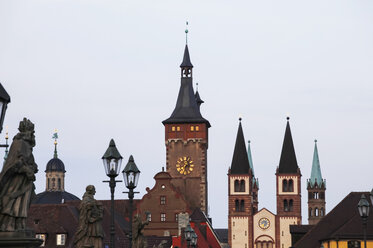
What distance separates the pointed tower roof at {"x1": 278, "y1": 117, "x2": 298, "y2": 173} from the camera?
166 m

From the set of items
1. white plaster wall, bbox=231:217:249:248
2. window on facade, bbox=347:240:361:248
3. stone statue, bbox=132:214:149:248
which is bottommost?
stone statue, bbox=132:214:149:248

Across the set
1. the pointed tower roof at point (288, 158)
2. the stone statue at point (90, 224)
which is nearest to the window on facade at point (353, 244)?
the stone statue at point (90, 224)

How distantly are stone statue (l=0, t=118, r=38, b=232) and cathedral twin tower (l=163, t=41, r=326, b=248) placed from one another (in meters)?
127

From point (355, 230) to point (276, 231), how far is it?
82932 mm

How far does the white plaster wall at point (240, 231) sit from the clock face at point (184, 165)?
1058 inches

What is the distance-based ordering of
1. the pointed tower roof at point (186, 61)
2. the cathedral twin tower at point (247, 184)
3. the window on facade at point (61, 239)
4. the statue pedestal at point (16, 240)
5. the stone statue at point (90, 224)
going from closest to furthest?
the statue pedestal at point (16, 240) < the stone statue at point (90, 224) < the window on facade at point (61, 239) < the cathedral twin tower at point (247, 184) < the pointed tower roof at point (186, 61)

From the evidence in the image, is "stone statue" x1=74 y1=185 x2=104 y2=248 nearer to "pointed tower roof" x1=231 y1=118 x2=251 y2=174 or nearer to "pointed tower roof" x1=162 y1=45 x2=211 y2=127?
"pointed tower roof" x1=162 y1=45 x2=211 y2=127

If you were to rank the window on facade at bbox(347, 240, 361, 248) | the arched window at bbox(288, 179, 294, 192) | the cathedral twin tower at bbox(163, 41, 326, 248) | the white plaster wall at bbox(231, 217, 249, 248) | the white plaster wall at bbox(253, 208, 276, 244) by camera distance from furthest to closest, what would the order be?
the arched window at bbox(288, 179, 294, 192) < the white plaster wall at bbox(253, 208, 276, 244) < the white plaster wall at bbox(231, 217, 249, 248) < the cathedral twin tower at bbox(163, 41, 326, 248) < the window on facade at bbox(347, 240, 361, 248)

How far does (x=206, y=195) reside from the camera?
139 m

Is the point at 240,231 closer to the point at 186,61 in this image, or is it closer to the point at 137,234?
the point at 186,61

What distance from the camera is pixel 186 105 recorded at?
479ft

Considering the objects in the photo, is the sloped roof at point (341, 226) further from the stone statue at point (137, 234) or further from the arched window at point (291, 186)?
the arched window at point (291, 186)

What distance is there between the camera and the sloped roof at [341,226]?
81938mm

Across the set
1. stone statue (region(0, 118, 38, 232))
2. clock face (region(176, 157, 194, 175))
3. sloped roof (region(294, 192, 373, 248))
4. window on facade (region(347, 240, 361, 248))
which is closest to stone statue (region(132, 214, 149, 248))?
stone statue (region(0, 118, 38, 232))
